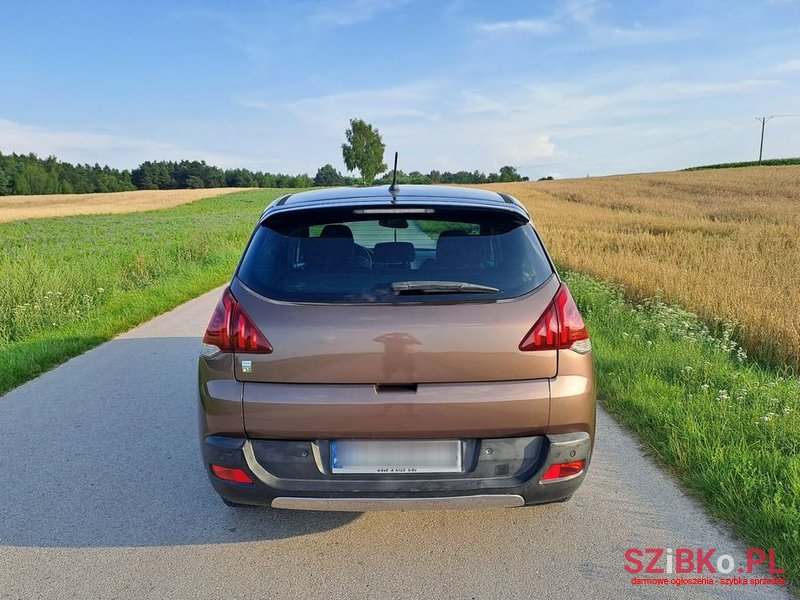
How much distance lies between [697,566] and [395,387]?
4.93 feet

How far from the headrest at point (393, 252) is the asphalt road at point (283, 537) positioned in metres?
1.30

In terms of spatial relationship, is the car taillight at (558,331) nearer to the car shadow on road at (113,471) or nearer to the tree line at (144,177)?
the car shadow on road at (113,471)

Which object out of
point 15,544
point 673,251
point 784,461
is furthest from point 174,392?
point 673,251

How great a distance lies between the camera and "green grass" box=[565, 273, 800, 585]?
2871 mm

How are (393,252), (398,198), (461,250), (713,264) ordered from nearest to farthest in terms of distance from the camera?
(461,250)
(393,252)
(398,198)
(713,264)

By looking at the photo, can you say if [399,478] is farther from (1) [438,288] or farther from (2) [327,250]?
(2) [327,250]

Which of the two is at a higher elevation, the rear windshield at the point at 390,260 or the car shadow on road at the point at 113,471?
the rear windshield at the point at 390,260

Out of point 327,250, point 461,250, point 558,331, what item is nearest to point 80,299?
point 327,250

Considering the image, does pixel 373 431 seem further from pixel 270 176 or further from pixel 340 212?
pixel 270 176

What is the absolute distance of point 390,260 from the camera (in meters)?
2.78

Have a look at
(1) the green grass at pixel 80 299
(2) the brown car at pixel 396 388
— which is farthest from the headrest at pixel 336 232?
(1) the green grass at pixel 80 299

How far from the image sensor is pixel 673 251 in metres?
13.3

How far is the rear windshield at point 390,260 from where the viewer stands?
254cm

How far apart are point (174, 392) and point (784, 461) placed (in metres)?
4.26
